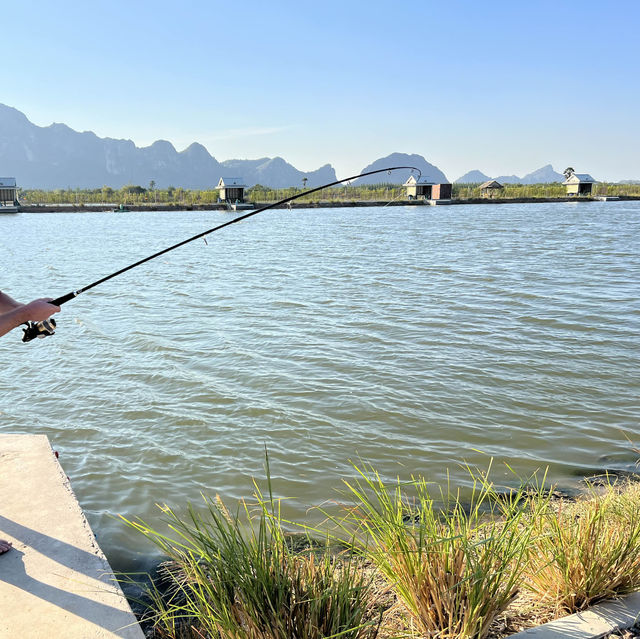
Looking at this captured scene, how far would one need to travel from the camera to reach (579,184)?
7294 cm

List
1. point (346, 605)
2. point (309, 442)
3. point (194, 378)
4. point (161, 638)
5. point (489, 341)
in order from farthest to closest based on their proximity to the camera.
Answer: point (489, 341) < point (194, 378) < point (309, 442) < point (161, 638) < point (346, 605)

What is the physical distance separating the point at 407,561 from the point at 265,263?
16.5 metres

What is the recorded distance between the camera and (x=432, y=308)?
10000mm

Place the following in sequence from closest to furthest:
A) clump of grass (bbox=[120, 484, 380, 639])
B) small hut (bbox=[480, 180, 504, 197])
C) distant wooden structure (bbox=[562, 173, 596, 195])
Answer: clump of grass (bbox=[120, 484, 380, 639]), distant wooden structure (bbox=[562, 173, 596, 195]), small hut (bbox=[480, 180, 504, 197])

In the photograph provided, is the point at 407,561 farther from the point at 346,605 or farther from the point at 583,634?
the point at 583,634

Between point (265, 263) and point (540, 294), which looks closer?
point (540, 294)

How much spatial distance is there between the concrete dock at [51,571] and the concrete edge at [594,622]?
60.2 inches

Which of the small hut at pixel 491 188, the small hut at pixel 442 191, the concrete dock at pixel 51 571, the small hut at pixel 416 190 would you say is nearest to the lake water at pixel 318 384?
the concrete dock at pixel 51 571

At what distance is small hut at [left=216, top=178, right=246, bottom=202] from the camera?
6712 centimetres

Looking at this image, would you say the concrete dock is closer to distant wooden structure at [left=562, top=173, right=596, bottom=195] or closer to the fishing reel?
the fishing reel

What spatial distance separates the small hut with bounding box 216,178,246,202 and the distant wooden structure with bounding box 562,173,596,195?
43.5 metres

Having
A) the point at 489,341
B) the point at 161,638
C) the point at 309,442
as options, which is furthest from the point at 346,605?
the point at 489,341

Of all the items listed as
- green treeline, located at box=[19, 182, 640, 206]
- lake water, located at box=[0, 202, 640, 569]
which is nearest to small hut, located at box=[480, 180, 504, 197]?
green treeline, located at box=[19, 182, 640, 206]

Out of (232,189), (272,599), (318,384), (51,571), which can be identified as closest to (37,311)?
(51,571)
